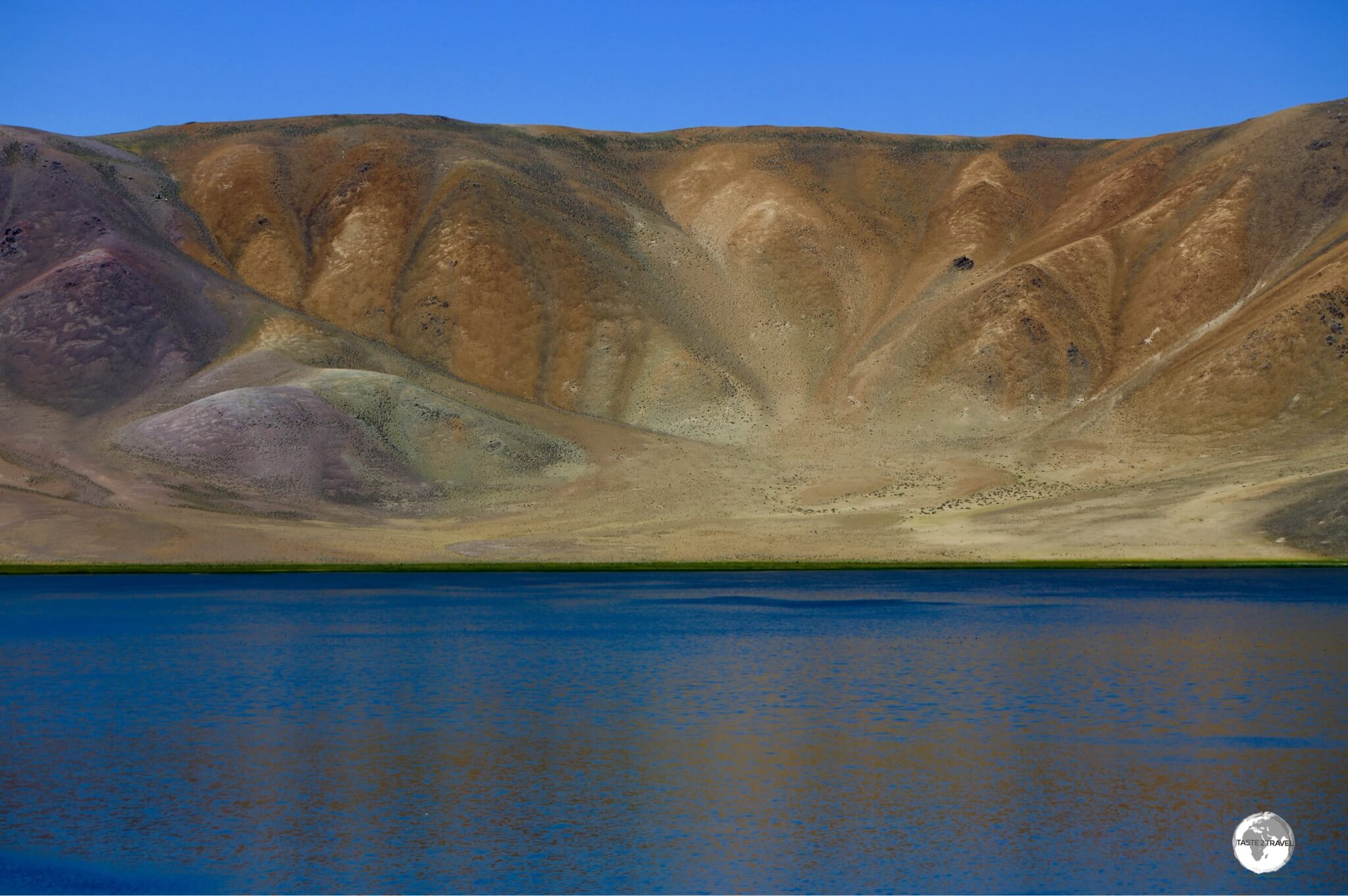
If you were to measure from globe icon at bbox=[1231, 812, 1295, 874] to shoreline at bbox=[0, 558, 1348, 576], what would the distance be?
66.5 meters

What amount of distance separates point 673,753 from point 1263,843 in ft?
40.5

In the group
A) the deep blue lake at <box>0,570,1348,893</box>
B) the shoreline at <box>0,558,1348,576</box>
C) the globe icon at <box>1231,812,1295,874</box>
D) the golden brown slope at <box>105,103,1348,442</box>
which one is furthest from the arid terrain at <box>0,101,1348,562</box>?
the globe icon at <box>1231,812,1295,874</box>

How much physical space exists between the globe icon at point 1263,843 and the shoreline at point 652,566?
66.5 metres

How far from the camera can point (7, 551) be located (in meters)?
90.0

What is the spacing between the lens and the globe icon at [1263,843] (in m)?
22.4

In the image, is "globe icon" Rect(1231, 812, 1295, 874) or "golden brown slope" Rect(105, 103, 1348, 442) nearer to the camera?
"globe icon" Rect(1231, 812, 1295, 874)

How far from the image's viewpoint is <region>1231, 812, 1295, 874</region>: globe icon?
22422 mm

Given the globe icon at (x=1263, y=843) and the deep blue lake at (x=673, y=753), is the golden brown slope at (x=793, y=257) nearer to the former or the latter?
the deep blue lake at (x=673, y=753)

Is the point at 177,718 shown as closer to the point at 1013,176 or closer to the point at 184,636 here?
the point at 184,636

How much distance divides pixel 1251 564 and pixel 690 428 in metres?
49.9

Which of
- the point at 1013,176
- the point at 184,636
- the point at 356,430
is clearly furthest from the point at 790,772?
the point at 1013,176

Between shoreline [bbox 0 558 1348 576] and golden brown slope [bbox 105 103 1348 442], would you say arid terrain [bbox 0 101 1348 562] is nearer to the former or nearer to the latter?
golden brown slope [bbox 105 103 1348 442]

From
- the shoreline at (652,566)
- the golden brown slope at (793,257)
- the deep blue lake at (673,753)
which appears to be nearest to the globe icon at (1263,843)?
the deep blue lake at (673,753)

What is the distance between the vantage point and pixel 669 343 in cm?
13250
